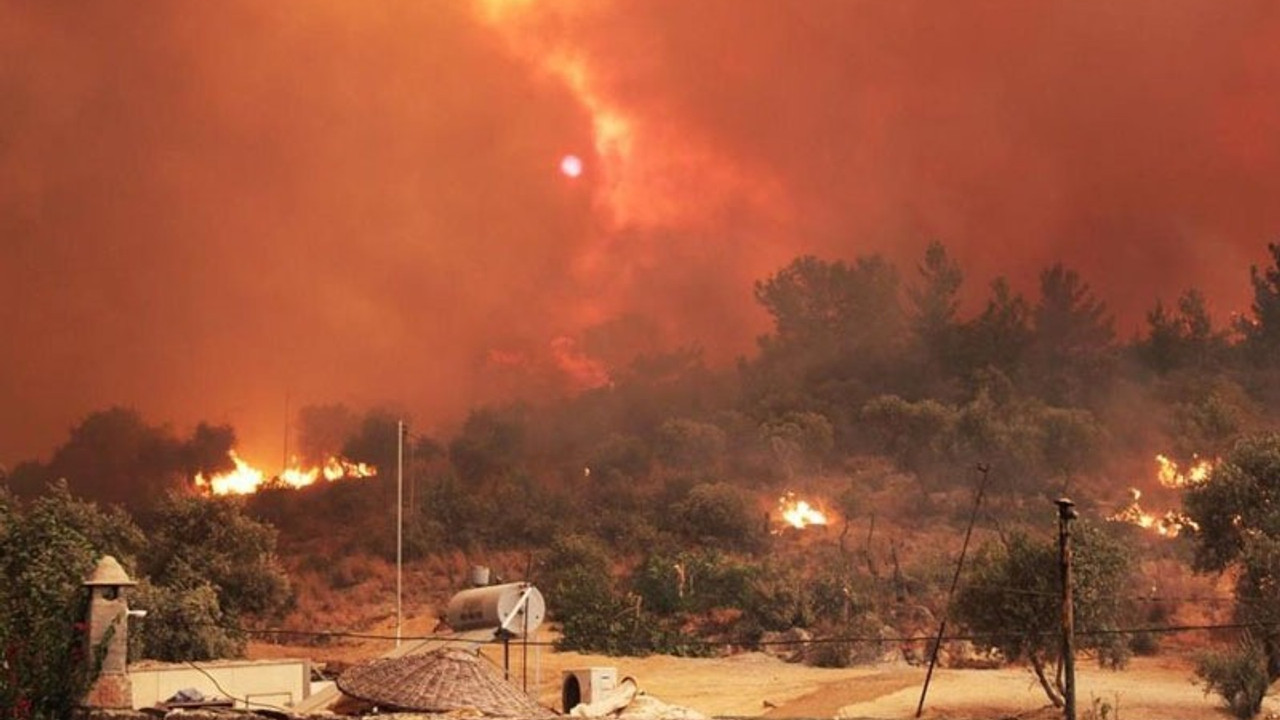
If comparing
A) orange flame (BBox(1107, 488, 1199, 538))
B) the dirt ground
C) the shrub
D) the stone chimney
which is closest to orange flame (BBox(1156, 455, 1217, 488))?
orange flame (BBox(1107, 488, 1199, 538))

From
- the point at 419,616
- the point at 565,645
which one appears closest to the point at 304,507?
the point at 419,616

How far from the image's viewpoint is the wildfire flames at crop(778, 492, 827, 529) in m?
68.4

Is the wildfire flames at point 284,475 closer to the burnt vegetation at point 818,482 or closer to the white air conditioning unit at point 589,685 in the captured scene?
the burnt vegetation at point 818,482

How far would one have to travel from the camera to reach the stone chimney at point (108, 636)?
22172mm

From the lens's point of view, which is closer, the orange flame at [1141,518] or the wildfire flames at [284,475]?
the orange flame at [1141,518]

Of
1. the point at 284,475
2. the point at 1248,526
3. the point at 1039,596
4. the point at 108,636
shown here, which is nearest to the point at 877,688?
the point at 1039,596

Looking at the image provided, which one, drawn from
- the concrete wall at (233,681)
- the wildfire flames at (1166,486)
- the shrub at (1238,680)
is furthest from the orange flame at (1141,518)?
the concrete wall at (233,681)

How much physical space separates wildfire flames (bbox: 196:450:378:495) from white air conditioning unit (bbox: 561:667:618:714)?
58070 mm

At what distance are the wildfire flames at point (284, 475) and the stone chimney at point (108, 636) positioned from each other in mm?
61369

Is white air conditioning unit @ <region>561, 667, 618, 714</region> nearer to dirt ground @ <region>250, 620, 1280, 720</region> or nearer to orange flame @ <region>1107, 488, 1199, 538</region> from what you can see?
dirt ground @ <region>250, 620, 1280, 720</region>

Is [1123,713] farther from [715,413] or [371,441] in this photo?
[371,441]

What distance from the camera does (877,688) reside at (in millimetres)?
38250

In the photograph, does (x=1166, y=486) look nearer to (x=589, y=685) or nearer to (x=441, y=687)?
(x=589, y=685)

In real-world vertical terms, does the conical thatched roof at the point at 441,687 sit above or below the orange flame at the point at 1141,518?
below
